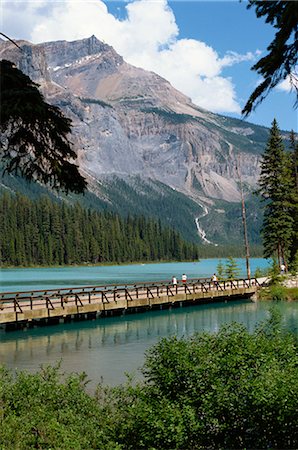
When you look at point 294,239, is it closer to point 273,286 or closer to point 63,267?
point 273,286

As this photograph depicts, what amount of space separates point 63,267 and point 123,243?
98.5ft

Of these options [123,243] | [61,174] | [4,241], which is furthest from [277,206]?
[123,243]

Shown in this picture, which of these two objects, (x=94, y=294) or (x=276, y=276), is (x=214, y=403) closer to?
(x=94, y=294)

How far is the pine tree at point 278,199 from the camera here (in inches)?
2197

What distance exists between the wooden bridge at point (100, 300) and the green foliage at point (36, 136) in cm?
2297

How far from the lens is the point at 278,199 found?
5731 cm

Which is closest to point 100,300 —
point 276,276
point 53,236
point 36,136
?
point 276,276

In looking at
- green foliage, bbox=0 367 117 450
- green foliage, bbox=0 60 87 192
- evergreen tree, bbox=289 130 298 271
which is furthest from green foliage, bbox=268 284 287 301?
green foliage, bbox=0 60 87 192

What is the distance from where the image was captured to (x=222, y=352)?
12.1 m

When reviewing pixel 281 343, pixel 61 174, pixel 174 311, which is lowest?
pixel 174 311

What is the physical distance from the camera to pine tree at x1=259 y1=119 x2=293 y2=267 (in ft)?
183

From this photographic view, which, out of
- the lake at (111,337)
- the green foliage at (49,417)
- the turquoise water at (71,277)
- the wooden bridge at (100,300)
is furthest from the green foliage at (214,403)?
the turquoise water at (71,277)

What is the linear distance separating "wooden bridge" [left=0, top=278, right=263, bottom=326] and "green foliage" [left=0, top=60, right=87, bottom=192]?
23.0 metres

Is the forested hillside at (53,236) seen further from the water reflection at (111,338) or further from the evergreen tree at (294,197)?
the water reflection at (111,338)
